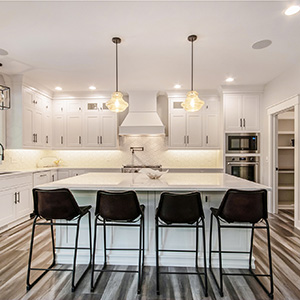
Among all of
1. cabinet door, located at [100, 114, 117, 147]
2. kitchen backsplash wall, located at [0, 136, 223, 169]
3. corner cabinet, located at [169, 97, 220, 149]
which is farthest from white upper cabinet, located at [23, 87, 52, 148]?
corner cabinet, located at [169, 97, 220, 149]

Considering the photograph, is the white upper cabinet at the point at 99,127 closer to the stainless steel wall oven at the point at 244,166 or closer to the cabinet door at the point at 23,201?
the cabinet door at the point at 23,201

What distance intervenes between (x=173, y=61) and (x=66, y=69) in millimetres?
1956

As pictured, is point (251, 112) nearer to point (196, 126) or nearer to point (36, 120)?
point (196, 126)

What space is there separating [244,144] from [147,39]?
320cm

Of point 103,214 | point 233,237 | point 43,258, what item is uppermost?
point 103,214

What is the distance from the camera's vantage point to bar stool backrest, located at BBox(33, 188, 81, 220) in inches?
74.0

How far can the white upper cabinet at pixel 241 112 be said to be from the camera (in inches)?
181

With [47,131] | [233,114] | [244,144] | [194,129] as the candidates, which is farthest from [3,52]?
[244,144]

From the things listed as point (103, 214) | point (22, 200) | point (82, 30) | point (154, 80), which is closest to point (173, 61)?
point (154, 80)

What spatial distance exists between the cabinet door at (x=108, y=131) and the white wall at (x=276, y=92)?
351 centimetres

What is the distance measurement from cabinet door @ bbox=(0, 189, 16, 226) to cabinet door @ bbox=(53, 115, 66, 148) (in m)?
1.89

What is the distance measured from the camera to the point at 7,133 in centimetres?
406

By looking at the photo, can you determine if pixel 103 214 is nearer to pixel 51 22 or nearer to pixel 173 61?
pixel 51 22

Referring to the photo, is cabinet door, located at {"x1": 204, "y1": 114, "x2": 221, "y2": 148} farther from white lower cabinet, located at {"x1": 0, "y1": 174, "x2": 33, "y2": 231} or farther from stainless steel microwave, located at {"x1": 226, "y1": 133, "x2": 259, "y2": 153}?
white lower cabinet, located at {"x1": 0, "y1": 174, "x2": 33, "y2": 231}
